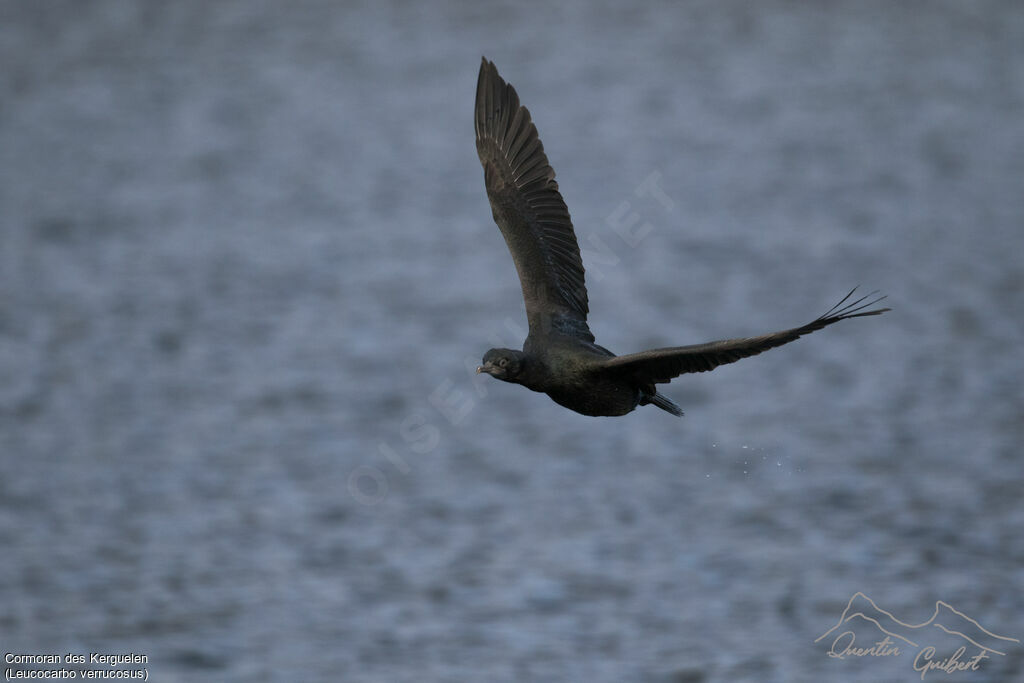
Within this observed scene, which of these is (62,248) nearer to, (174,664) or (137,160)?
(137,160)

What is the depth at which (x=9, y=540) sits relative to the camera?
80.6 feet

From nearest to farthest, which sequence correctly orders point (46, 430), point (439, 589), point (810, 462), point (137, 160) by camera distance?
point (439, 589), point (810, 462), point (46, 430), point (137, 160)

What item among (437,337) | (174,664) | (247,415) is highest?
(437,337)

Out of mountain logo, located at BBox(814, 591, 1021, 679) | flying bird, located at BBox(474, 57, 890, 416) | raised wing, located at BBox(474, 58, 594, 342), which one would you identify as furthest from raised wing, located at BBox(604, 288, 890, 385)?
mountain logo, located at BBox(814, 591, 1021, 679)

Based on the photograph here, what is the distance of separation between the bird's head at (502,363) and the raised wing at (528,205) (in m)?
1.09

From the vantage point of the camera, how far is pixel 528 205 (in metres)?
11.0

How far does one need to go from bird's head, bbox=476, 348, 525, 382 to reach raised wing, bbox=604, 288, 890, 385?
59 centimetres

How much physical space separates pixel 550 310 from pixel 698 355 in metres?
2.05

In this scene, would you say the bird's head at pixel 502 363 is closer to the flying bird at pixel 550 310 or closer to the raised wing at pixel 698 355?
the flying bird at pixel 550 310

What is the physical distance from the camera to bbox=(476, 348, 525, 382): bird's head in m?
9.09

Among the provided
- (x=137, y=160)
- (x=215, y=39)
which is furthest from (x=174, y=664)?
(x=215, y=39)

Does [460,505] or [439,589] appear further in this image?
[460,505]

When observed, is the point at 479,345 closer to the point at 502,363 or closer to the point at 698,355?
the point at 502,363

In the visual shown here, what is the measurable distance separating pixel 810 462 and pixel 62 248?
19972 millimetres
